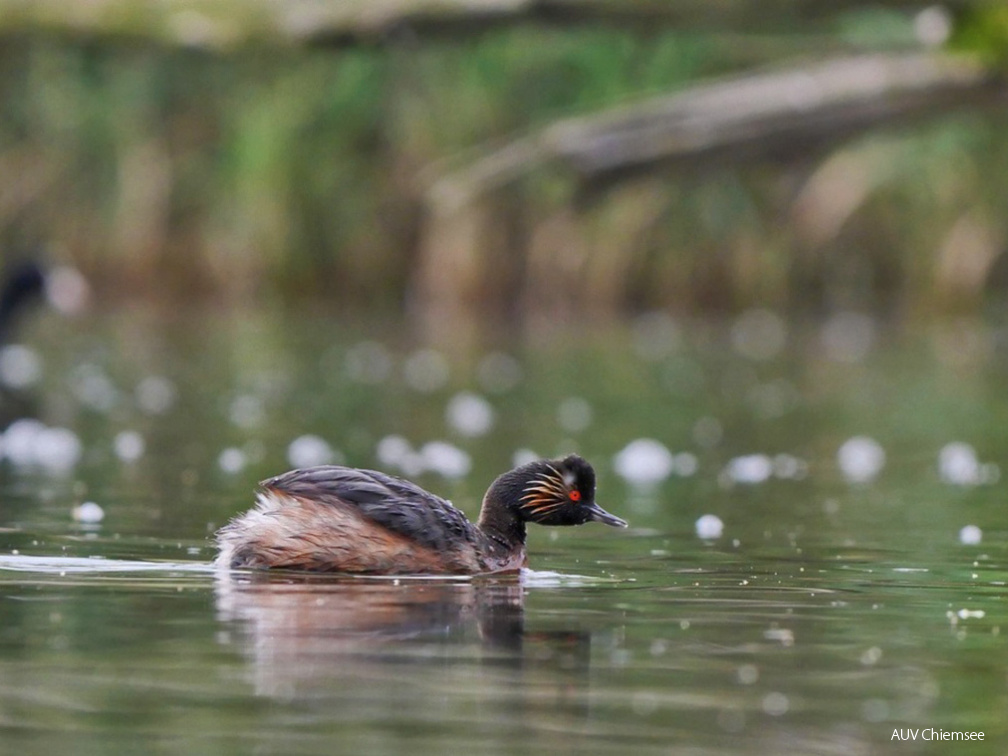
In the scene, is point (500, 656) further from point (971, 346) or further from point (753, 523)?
point (971, 346)

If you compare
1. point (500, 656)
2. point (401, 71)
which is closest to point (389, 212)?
point (401, 71)

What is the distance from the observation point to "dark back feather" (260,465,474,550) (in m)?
7.94

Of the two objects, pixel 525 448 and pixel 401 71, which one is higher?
pixel 401 71

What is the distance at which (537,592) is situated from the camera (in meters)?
7.59

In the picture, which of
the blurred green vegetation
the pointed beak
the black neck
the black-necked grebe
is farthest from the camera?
the blurred green vegetation

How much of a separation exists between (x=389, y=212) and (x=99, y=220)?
3531 mm

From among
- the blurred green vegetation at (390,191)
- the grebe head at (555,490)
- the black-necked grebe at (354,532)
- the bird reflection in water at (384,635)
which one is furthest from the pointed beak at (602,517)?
the blurred green vegetation at (390,191)

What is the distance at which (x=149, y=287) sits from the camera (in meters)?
29.7

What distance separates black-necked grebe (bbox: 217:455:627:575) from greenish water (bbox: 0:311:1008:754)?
0.56ft

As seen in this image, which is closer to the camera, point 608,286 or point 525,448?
point 525,448

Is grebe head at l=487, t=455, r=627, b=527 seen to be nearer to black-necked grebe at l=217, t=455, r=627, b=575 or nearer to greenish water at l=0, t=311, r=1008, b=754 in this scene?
greenish water at l=0, t=311, r=1008, b=754

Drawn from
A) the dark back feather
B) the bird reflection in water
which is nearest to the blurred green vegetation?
the dark back feather

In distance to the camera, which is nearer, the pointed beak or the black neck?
the black neck

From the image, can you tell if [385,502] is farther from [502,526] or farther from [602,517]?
[602,517]
